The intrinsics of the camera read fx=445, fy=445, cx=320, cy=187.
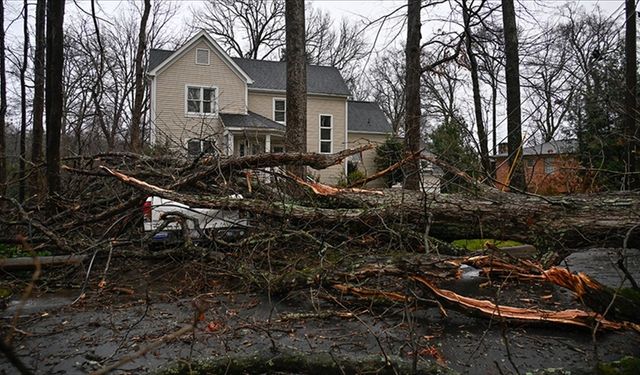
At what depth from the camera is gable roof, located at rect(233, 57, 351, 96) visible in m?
22.5

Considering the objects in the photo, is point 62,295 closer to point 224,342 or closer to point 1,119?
point 224,342

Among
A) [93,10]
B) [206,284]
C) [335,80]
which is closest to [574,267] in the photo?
[206,284]

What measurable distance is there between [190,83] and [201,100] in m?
1.00

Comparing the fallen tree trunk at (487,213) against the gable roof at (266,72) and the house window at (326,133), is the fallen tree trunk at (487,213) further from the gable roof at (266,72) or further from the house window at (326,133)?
the house window at (326,133)

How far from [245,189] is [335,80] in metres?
19.4

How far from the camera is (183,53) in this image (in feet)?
66.6

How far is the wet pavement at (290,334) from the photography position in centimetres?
317

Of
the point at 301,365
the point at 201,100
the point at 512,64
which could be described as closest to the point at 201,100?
the point at 201,100

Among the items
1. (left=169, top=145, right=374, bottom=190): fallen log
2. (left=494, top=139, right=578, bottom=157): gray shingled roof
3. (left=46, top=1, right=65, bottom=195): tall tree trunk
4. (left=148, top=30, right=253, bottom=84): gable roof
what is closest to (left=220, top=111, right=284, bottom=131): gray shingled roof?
(left=148, top=30, right=253, bottom=84): gable roof

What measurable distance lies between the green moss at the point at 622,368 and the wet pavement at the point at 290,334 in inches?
16.9

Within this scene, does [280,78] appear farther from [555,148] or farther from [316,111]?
[555,148]

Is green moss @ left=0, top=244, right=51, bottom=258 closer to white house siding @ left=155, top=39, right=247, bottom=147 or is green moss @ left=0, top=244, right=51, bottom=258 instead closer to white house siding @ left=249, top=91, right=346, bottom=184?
white house siding @ left=155, top=39, right=247, bottom=147

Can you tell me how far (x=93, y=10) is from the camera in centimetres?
751

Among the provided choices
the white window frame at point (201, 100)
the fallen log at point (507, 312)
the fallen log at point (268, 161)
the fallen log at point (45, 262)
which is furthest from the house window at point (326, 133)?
the fallen log at point (507, 312)
